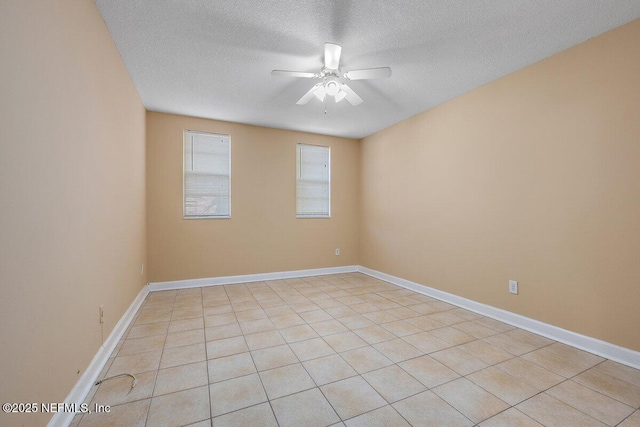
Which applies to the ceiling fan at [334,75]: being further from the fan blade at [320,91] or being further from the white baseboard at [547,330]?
the white baseboard at [547,330]

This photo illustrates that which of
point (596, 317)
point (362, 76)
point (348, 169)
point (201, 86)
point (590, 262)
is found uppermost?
point (201, 86)

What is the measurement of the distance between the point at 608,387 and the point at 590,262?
3.07ft

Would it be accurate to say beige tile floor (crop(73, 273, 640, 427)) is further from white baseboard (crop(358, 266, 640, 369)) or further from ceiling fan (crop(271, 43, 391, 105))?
ceiling fan (crop(271, 43, 391, 105))

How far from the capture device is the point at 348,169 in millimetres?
5293

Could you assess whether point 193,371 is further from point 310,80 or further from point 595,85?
point 595,85

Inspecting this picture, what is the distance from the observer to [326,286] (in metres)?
4.23

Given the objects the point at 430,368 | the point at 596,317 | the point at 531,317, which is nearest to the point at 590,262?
the point at 596,317

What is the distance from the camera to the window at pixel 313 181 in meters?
4.88

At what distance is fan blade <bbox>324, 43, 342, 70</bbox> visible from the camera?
7.05 ft

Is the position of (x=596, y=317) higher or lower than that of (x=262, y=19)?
lower

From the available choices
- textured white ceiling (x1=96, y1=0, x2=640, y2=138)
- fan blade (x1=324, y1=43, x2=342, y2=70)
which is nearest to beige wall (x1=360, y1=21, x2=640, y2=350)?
textured white ceiling (x1=96, y1=0, x2=640, y2=138)

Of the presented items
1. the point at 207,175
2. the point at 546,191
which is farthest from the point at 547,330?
the point at 207,175

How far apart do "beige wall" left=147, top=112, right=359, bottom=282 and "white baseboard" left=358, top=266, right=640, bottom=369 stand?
77.8 inches

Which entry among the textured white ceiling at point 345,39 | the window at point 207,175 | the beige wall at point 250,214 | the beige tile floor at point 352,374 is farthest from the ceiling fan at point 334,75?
the beige tile floor at point 352,374
